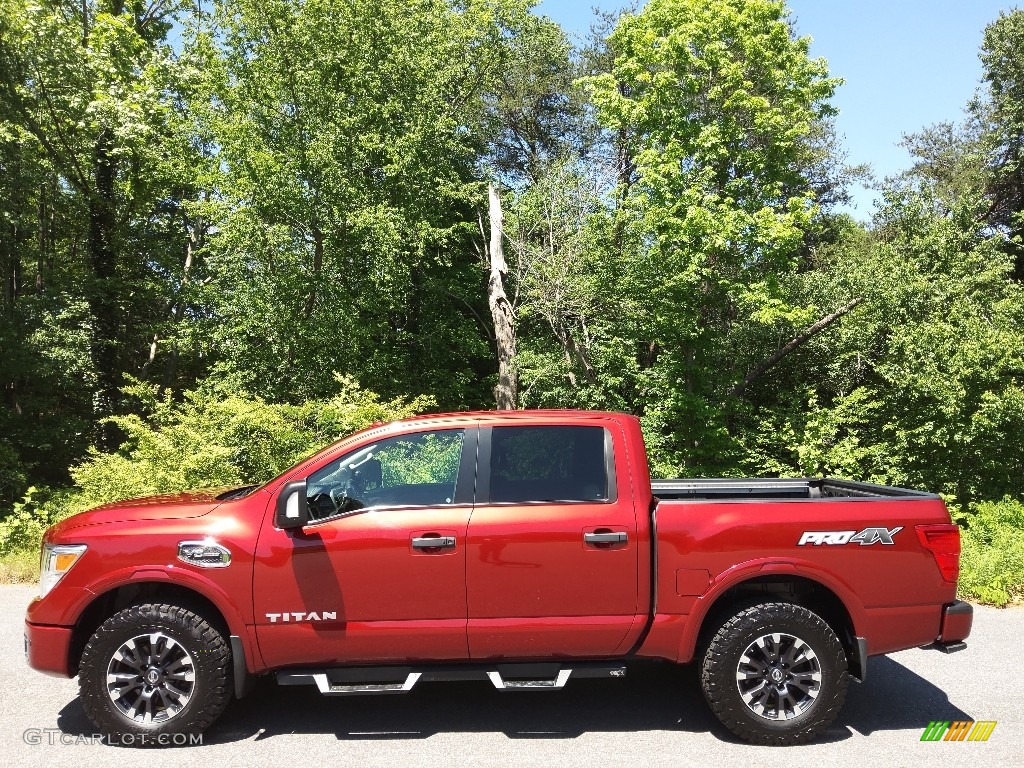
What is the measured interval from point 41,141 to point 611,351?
50.8 ft

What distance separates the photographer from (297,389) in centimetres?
2075

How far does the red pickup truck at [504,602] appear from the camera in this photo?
14.0 feet

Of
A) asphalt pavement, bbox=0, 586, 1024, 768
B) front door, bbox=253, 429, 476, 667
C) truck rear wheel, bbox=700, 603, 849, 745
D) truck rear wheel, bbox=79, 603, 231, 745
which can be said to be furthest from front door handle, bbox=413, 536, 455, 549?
truck rear wheel, bbox=700, 603, 849, 745

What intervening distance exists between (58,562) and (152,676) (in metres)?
0.88

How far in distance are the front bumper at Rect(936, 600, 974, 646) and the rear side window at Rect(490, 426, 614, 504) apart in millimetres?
2030

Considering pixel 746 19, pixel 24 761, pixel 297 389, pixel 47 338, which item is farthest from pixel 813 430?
pixel 47 338

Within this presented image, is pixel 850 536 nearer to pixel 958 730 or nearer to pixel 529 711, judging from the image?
pixel 958 730

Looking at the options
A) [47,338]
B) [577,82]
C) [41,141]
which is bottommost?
[47,338]

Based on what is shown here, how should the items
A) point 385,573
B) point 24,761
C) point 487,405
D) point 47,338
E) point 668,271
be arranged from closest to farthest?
point 24,761 < point 385,573 < point 668,271 < point 47,338 < point 487,405

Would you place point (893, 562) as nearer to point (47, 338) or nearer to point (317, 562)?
point (317, 562)

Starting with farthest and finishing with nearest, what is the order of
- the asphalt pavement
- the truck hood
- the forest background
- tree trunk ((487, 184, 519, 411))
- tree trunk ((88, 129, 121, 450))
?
tree trunk ((88, 129, 121, 450)), tree trunk ((487, 184, 519, 411)), the forest background, the truck hood, the asphalt pavement

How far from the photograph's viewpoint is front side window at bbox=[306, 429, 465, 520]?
4.45 metres

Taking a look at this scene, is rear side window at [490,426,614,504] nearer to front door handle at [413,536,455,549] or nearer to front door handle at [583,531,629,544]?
front door handle at [583,531,629,544]

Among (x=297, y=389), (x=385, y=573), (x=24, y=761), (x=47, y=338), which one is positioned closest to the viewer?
(x=24, y=761)
